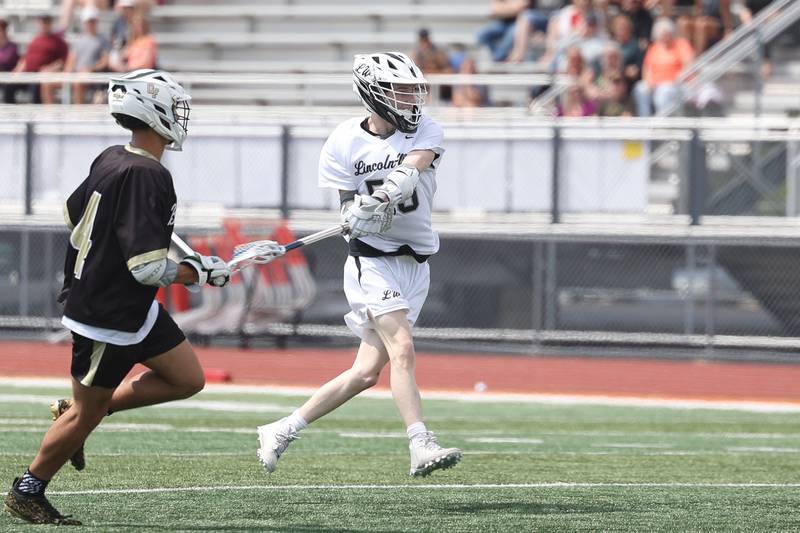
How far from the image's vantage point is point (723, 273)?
16359 millimetres

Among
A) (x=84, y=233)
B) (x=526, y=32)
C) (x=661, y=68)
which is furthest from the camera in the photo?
(x=526, y=32)

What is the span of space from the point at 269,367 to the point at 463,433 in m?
5.95

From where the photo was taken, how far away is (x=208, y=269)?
5.82 metres

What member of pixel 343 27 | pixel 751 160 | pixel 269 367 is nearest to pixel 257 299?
pixel 269 367

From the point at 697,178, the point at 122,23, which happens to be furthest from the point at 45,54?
the point at 697,178

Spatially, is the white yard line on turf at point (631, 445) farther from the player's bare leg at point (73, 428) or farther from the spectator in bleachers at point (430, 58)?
the spectator in bleachers at point (430, 58)

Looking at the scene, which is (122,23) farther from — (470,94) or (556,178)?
(556,178)

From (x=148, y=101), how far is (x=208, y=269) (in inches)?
27.2

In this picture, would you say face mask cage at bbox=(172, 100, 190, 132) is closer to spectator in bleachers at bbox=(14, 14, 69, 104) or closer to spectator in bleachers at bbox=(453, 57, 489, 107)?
spectator in bleachers at bbox=(453, 57, 489, 107)

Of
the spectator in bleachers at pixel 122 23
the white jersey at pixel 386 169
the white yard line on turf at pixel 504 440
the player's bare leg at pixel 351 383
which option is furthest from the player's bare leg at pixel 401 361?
the spectator in bleachers at pixel 122 23

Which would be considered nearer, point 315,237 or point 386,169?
point 315,237

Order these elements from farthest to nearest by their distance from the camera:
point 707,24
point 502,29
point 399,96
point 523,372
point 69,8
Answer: point 69,8 < point 502,29 < point 707,24 < point 523,372 < point 399,96

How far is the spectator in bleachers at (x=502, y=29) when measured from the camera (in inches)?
806

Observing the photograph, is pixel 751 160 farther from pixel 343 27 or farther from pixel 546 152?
pixel 343 27
